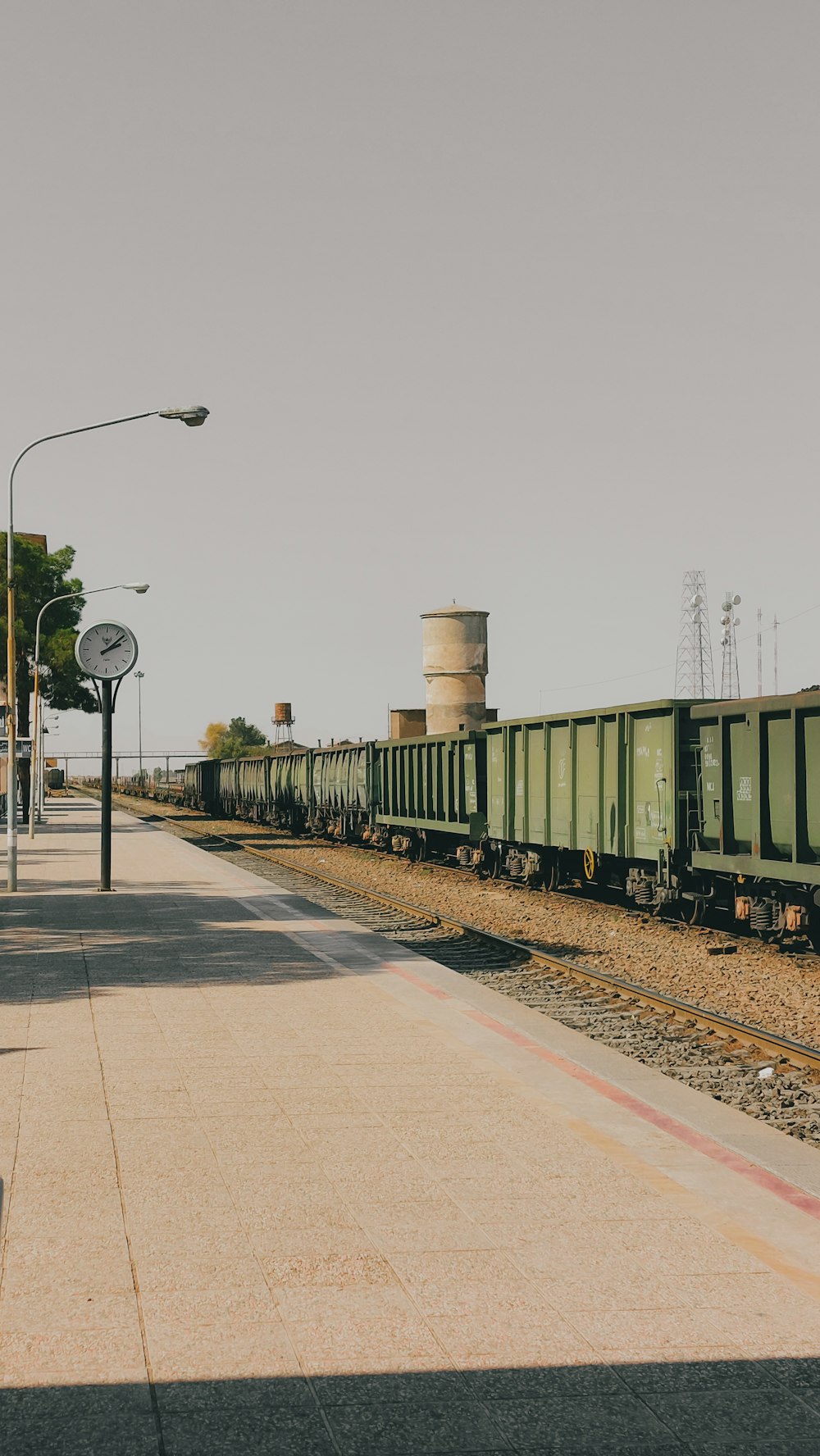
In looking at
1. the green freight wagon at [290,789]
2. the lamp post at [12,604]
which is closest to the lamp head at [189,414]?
the lamp post at [12,604]

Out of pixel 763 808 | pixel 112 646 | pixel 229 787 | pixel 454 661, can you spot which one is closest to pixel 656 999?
pixel 763 808

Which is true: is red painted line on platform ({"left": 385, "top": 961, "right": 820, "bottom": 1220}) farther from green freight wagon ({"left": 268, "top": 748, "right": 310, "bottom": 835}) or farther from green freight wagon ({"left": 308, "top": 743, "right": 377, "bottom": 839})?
green freight wagon ({"left": 268, "top": 748, "right": 310, "bottom": 835})

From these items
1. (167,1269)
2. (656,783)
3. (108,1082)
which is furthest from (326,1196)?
(656,783)

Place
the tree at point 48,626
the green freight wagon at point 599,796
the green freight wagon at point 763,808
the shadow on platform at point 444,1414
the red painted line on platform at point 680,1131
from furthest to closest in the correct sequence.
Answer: the tree at point 48,626, the green freight wagon at point 599,796, the green freight wagon at point 763,808, the red painted line on platform at point 680,1131, the shadow on platform at point 444,1414

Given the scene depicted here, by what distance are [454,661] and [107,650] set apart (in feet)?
81.0

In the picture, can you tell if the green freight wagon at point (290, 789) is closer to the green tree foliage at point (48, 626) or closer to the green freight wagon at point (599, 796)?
the green tree foliage at point (48, 626)

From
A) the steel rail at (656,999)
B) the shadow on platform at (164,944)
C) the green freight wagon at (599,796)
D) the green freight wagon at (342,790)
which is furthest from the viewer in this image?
the green freight wagon at (342,790)

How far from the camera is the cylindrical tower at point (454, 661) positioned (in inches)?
1756

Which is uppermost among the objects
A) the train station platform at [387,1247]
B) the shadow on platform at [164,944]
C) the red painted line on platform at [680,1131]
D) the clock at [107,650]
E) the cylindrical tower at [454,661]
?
the cylindrical tower at [454,661]

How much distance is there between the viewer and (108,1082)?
26.6 ft

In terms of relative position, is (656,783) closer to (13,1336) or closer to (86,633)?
(86,633)

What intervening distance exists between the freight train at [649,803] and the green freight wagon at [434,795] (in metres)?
0.05

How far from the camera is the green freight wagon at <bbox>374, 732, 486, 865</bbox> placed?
84.9 ft

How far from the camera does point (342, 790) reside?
37188mm
